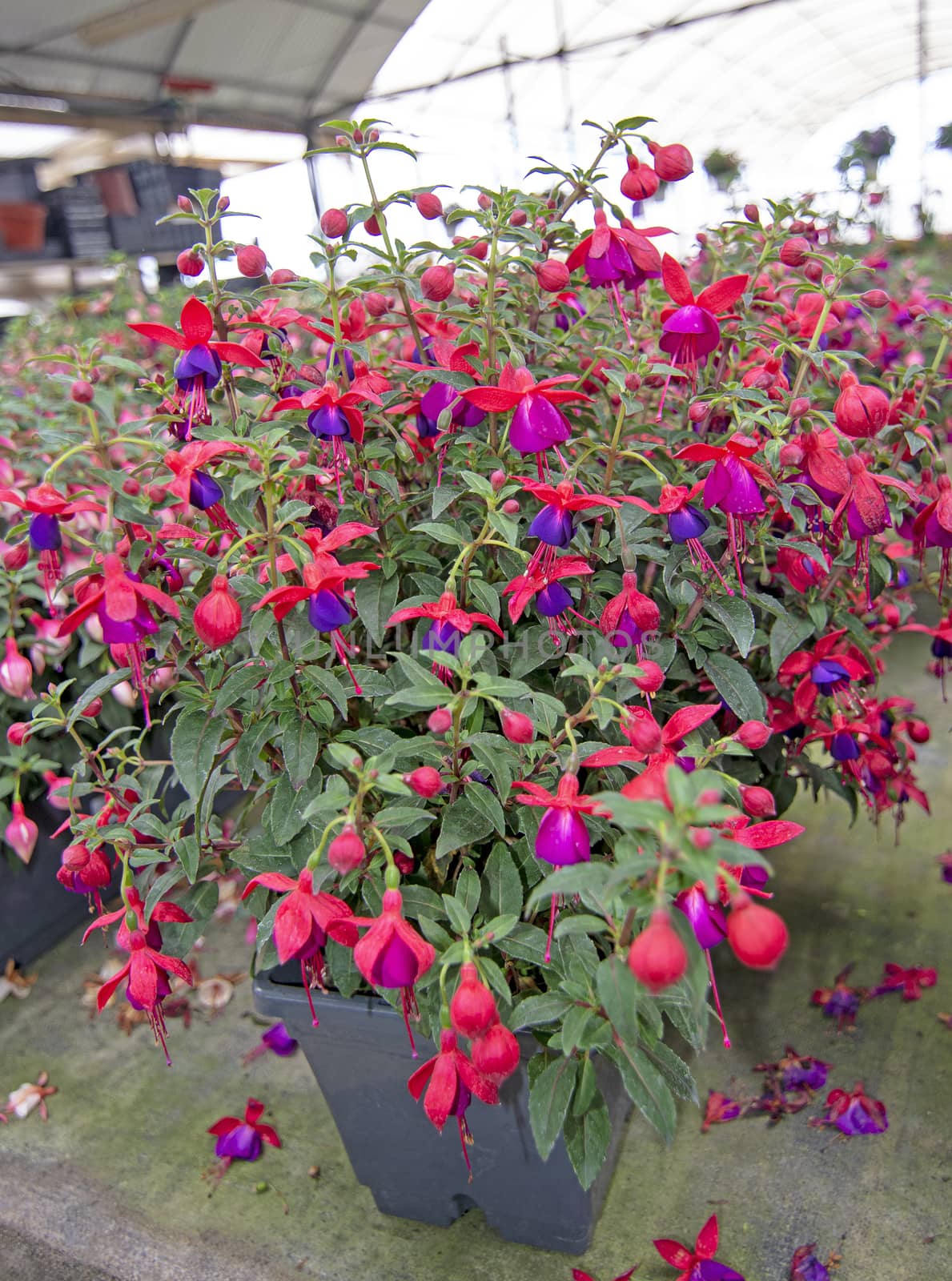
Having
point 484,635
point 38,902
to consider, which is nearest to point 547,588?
point 484,635

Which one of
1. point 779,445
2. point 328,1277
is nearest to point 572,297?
point 779,445

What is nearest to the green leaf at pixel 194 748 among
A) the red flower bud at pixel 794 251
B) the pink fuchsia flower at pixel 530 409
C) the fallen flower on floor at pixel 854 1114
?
the pink fuchsia flower at pixel 530 409

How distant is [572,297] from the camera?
3.27 ft

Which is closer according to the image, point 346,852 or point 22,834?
point 346,852

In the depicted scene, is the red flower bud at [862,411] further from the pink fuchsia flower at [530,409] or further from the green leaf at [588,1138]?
the green leaf at [588,1138]

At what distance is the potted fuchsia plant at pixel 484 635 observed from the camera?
64 cm

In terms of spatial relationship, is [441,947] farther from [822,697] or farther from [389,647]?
[822,697]

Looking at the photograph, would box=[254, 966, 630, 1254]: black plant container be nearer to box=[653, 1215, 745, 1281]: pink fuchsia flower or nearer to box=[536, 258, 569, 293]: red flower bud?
box=[653, 1215, 745, 1281]: pink fuchsia flower

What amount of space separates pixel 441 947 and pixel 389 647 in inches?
13.1

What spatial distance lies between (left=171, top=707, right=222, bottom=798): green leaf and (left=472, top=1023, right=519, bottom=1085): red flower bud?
0.31 meters

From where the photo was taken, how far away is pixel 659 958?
442 mm

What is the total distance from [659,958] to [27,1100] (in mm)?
1131

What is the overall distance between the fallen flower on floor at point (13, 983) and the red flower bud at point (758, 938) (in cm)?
135

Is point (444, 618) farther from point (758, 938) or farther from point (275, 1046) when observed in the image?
point (275, 1046)
